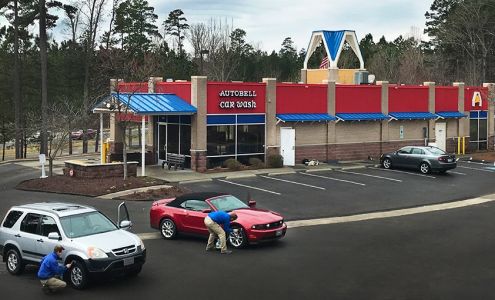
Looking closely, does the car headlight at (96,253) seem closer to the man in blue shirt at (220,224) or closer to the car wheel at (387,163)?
the man in blue shirt at (220,224)

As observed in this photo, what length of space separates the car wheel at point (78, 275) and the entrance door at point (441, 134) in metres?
35.2

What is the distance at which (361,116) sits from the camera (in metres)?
39.0

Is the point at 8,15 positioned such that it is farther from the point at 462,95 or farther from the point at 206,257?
the point at 206,257

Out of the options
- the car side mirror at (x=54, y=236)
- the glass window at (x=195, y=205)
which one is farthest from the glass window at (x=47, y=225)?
the glass window at (x=195, y=205)

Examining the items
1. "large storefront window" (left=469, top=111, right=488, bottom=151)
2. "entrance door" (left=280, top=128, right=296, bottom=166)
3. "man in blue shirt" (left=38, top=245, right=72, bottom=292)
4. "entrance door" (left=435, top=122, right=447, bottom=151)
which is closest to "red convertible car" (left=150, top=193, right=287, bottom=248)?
"man in blue shirt" (left=38, top=245, right=72, bottom=292)

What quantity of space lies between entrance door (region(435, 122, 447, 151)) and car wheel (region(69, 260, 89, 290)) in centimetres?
3516

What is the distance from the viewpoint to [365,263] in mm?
14766

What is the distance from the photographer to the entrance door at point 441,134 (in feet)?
143

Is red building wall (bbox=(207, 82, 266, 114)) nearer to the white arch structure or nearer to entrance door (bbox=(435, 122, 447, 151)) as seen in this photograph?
the white arch structure

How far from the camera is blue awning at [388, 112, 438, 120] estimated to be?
4070 cm

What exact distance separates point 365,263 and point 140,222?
846 centimetres

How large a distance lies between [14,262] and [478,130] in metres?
39.5

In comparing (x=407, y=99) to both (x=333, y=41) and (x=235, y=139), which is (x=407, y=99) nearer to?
(x=333, y=41)

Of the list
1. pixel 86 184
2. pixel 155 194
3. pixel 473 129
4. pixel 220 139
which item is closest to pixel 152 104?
pixel 220 139
